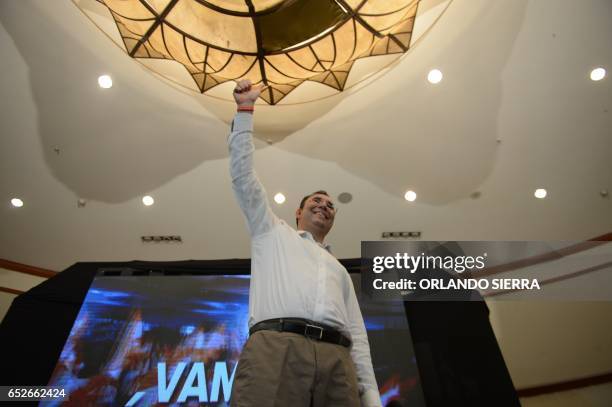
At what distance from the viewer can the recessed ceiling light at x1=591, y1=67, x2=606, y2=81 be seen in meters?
4.12

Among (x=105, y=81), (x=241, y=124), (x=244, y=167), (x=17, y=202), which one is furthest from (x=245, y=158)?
(x=17, y=202)

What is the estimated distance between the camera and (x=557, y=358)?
514 cm

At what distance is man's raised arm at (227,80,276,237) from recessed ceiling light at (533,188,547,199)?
183 inches

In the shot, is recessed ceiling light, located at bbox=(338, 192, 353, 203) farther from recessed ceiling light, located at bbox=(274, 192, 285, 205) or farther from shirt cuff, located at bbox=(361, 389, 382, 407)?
shirt cuff, located at bbox=(361, 389, 382, 407)

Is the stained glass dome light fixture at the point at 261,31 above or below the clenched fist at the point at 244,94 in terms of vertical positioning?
above

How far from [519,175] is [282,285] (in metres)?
4.48

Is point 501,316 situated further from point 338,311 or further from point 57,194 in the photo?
point 57,194

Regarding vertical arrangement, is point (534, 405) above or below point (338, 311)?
below

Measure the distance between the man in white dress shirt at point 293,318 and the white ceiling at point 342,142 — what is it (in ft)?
10.2

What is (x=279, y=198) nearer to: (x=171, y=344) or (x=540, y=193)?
(x=171, y=344)

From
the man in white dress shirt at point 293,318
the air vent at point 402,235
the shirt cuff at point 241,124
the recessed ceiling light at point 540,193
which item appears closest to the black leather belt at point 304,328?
the man in white dress shirt at point 293,318

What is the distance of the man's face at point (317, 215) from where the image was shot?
1.79 m

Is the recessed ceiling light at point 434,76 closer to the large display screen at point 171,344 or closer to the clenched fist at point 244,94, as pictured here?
the large display screen at point 171,344

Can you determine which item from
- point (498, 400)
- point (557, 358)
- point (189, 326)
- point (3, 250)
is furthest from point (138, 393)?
point (557, 358)
